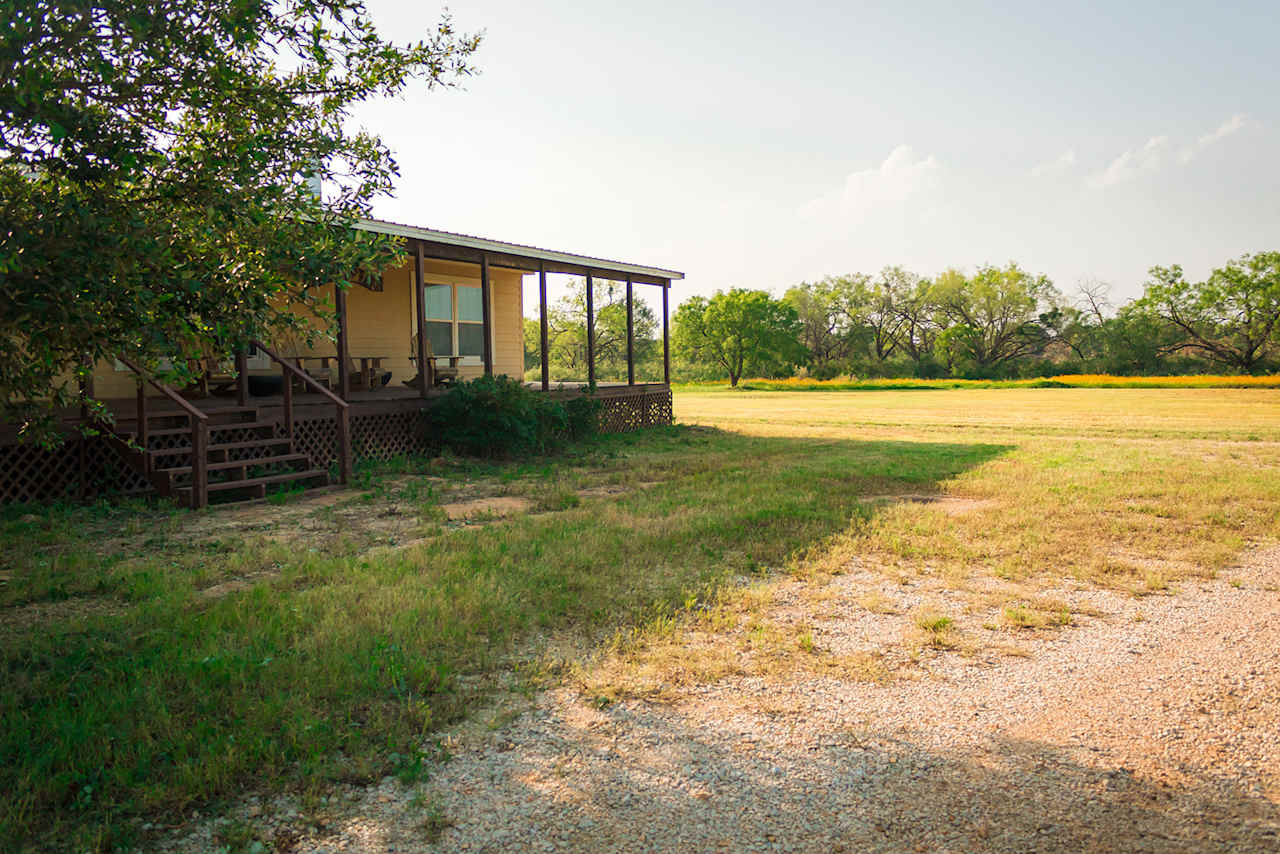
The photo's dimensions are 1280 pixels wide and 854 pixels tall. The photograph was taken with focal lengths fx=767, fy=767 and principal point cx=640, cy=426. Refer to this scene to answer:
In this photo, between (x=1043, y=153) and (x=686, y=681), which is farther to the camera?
(x=1043, y=153)

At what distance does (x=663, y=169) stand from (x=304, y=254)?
31.6 m

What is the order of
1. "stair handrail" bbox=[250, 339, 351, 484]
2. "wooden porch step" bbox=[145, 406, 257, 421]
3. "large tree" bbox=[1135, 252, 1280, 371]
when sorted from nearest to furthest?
"wooden porch step" bbox=[145, 406, 257, 421] < "stair handrail" bbox=[250, 339, 351, 484] < "large tree" bbox=[1135, 252, 1280, 371]

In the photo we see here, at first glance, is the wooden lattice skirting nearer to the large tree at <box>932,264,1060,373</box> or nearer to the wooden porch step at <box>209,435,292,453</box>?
the wooden porch step at <box>209,435,292,453</box>

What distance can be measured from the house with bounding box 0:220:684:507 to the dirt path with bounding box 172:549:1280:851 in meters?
2.44

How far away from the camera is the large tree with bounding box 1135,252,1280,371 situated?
4775 centimetres

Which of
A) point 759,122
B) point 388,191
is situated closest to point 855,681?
point 388,191

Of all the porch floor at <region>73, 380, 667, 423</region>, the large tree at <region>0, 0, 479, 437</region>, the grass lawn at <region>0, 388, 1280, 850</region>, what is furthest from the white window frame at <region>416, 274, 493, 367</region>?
the large tree at <region>0, 0, 479, 437</region>

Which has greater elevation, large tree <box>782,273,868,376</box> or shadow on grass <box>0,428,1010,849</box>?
large tree <box>782,273,868,376</box>

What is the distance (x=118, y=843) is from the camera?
2.28m

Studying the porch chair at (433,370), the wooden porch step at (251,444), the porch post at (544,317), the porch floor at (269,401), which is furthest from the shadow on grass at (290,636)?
the porch post at (544,317)

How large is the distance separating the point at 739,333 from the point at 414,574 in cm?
5496

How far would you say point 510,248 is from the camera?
12578 millimetres

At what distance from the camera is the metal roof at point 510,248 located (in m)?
10.4

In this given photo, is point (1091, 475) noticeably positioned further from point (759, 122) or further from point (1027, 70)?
point (759, 122)
